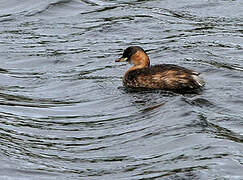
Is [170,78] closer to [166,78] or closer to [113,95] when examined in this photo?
[166,78]

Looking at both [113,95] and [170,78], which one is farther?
[113,95]

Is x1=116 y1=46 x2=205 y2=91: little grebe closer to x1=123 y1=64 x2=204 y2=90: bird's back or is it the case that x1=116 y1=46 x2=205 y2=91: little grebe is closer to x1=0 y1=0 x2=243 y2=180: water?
x1=123 y1=64 x2=204 y2=90: bird's back

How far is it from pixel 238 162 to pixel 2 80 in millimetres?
6509

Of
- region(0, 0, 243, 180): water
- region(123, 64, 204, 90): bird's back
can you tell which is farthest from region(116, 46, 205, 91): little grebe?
region(0, 0, 243, 180): water

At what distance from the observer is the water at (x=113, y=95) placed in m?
8.72

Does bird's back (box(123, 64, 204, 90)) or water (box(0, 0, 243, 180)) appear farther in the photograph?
bird's back (box(123, 64, 204, 90))

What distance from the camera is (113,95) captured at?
40.2 feet

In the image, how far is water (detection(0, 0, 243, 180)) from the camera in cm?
872

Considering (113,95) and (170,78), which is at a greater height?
(170,78)

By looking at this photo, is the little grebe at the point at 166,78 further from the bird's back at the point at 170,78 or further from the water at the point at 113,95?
the water at the point at 113,95

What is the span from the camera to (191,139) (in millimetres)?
9164

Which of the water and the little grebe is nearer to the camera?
the water

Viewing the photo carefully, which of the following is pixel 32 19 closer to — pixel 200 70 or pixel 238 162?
pixel 200 70

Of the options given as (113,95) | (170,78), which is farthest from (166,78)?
(113,95)
